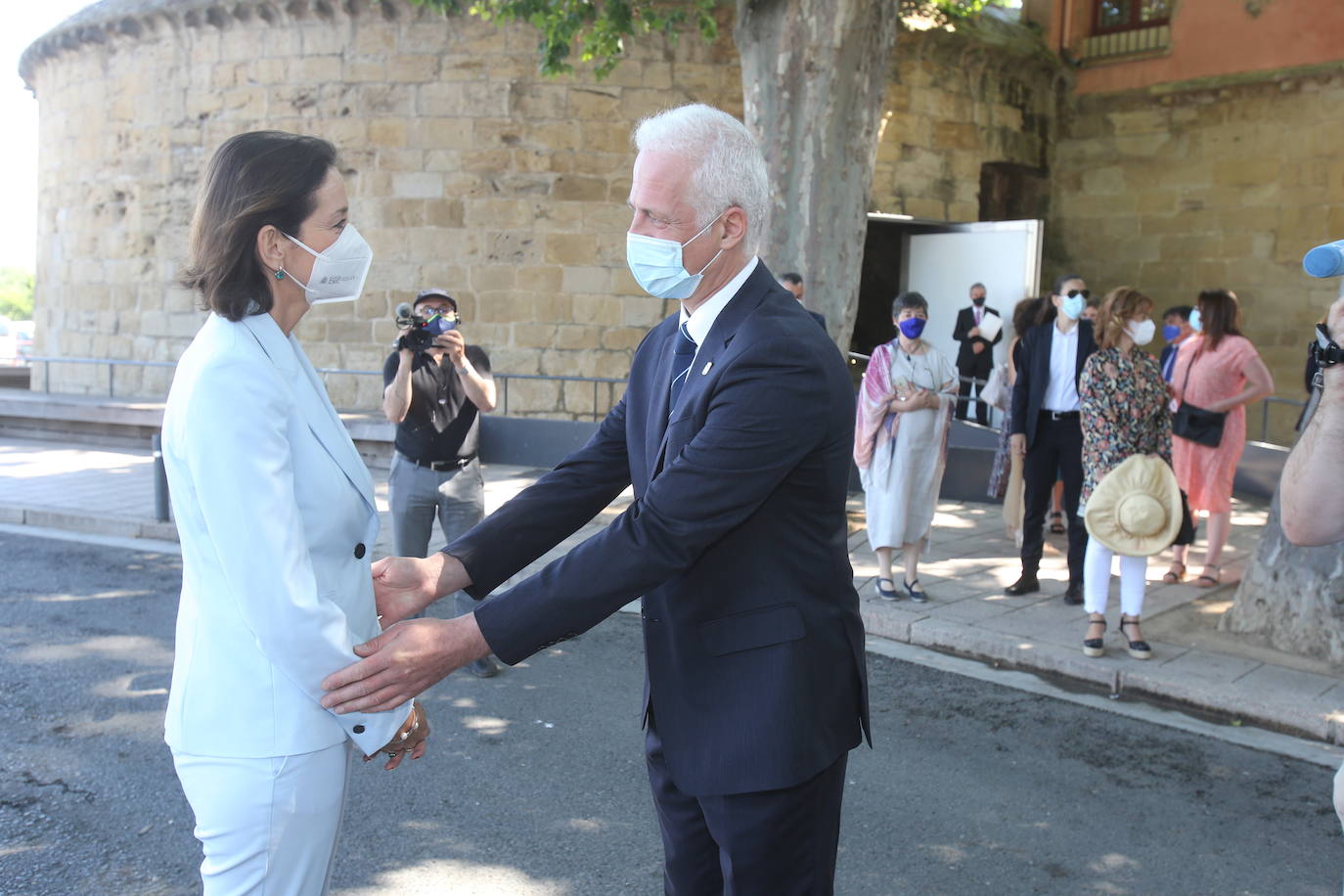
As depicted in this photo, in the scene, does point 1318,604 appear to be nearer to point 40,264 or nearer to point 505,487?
point 505,487

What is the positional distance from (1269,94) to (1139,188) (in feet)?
6.93

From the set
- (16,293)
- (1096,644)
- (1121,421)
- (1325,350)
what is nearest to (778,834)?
(1325,350)

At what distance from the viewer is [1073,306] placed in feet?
23.4

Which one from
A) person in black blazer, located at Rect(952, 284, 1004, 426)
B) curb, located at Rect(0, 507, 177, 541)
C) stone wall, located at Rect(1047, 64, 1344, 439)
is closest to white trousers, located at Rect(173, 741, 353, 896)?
curb, located at Rect(0, 507, 177, 541)

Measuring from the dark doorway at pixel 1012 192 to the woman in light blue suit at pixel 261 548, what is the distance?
1594 centimetres

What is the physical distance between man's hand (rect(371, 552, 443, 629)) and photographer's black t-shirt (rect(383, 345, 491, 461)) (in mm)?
3233

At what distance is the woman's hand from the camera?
7.18 ft

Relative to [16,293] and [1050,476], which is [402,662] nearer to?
[1050,476]

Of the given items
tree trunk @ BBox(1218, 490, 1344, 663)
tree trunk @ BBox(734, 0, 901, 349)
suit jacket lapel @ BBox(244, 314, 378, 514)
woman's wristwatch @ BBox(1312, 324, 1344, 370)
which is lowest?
tree trunk @ BBox(1218, 490, 1344, 663)

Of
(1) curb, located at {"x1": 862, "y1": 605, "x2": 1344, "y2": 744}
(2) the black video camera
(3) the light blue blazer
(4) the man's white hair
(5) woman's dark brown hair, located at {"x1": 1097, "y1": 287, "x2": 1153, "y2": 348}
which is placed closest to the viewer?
(3) the light blue blazer

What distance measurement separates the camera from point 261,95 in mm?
15562

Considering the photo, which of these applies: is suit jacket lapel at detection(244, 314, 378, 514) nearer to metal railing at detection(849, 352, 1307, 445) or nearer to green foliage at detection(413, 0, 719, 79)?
metal railing at detection(849, 352, 1307, 445)

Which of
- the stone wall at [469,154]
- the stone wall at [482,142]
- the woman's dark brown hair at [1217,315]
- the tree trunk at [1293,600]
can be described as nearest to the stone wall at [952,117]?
the stone wall at [482,142]

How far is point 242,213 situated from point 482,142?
43.8ft
